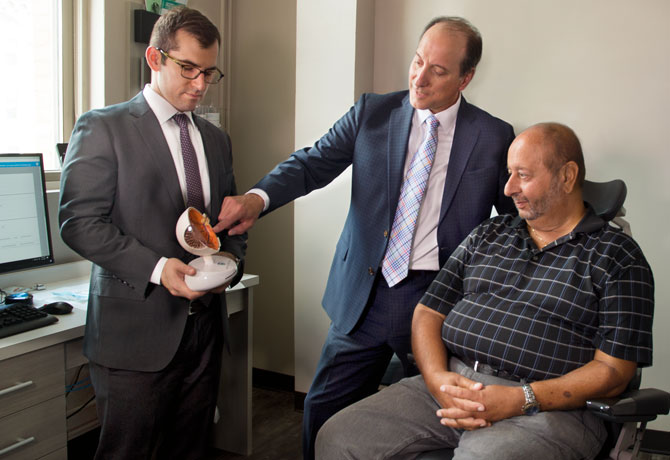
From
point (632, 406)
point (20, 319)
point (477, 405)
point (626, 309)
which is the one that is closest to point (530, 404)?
point (477, 405)

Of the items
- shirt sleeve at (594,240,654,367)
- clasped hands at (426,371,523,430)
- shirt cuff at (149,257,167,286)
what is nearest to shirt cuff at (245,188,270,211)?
shirt cuff at (149,257,167,286)

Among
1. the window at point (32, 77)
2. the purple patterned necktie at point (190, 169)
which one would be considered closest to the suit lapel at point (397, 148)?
the purple patterned necktie at point (190, 169)

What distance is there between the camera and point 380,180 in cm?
205

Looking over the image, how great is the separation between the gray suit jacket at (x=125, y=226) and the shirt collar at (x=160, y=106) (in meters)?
0.02

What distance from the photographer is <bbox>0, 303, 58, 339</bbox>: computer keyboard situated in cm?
179

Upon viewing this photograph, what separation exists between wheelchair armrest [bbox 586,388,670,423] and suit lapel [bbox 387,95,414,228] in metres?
0.82

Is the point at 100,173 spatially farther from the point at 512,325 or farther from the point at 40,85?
the point at 40,85

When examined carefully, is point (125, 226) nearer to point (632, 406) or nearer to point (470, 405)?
point (470, 405)

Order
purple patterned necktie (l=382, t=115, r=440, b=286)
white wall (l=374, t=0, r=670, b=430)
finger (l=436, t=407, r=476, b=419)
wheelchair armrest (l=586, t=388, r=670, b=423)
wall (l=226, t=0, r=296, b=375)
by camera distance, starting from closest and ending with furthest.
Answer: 1. wheelchair armrest (l=586, t=388, r=670, b=423)
2. finger (l=436, t=407, r=476, b=419)
3. purple patterned necktie (l=382, t=115, r=440, b=286)
4. white wall (l=374, t=0, r=670, b=430)
5. wall (l=226, t=0, r=296, b=375)

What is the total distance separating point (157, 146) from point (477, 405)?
1.12 metres

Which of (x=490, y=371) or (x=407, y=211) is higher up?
(x=407, y=211)

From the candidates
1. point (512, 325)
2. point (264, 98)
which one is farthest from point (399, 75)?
point (512, 325)

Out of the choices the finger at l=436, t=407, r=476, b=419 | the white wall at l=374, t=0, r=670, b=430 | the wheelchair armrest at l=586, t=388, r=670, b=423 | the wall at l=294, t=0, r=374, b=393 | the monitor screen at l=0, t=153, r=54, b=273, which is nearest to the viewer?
the wheelchair armrest at l=586, t=388, r=670, b=423

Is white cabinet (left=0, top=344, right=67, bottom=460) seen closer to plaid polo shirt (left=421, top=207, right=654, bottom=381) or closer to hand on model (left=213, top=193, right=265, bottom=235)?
hand on model (left=213, top=193, right=265, bottom=235)
